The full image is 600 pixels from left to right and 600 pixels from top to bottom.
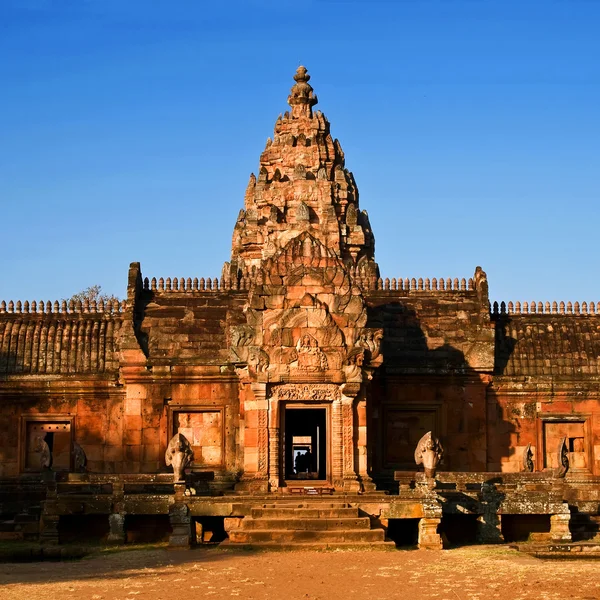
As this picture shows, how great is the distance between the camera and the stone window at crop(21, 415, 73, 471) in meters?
35.1

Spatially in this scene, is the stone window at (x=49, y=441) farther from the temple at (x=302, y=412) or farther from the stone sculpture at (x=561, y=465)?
the stone sculpture at (x=561, y=465)

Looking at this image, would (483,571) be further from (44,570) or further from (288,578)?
(44,570)

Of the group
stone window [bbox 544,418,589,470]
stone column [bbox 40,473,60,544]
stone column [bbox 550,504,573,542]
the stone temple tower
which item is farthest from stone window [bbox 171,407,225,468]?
stone column [bbox 550,504,573,542]

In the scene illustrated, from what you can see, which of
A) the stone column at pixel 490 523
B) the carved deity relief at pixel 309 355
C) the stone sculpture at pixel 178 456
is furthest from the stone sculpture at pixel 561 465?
the stone sculpture at pixel 178 456

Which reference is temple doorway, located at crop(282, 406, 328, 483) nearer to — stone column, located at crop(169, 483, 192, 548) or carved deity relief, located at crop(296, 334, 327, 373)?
carved deity relief, located at crop(296, 334, 327, 373)

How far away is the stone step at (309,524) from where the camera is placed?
26812 millimetres

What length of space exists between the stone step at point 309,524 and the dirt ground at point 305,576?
1.23 metres

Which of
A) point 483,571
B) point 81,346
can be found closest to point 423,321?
point 81,346

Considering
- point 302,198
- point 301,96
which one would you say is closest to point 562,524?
point 302,198

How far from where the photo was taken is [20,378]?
35125mm

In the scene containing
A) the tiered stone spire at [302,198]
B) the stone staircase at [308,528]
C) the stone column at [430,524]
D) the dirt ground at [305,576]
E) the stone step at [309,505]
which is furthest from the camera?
the tiered stone spire at [302,198]

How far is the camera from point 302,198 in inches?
1973

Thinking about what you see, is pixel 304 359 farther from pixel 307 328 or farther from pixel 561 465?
pixel 561 465

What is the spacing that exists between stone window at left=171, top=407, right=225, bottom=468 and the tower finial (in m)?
21.3
